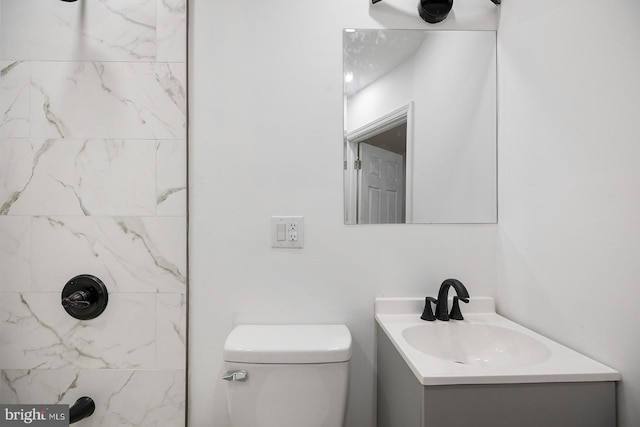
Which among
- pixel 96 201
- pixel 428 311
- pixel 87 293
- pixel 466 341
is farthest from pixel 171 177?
pixel 466 341

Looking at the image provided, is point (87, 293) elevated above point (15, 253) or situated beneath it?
situated beneath

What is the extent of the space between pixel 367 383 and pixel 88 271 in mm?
1117

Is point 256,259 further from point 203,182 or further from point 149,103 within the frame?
point 149,103

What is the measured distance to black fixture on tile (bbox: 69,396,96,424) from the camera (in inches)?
42.7

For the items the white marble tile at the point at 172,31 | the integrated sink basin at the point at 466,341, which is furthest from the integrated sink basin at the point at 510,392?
the white marble tile at the point at 172,31

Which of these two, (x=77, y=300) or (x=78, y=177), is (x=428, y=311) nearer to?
(x=77, y=300)

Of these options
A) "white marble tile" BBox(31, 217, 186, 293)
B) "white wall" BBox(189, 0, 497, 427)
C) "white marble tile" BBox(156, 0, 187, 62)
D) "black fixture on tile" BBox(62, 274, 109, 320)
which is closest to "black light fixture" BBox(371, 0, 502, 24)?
"white wall" BBox(189, 0, 497, 427)

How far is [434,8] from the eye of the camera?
114 centimetres

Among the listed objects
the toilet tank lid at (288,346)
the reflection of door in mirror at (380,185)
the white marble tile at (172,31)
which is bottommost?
the toilet tank lid at (288,346)

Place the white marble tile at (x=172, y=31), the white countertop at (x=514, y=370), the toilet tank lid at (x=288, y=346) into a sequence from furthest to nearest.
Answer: the white marble tile at (x=172, y=31) < the toilet tank lid at (x=288, y=346) < the white countertop at (x=514, y=370)

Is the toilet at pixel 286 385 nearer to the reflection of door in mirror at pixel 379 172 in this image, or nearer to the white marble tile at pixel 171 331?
the white marble tile at pixel 171 331

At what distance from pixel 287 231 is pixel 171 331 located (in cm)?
56

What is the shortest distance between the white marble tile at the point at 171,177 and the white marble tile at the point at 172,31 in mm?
323

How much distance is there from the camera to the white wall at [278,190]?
120cm
